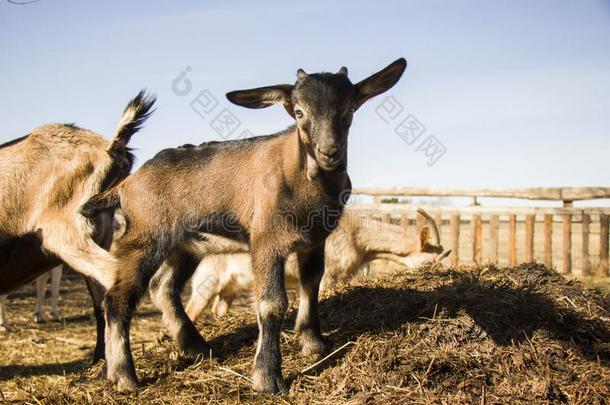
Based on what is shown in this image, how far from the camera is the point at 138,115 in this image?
5691mm

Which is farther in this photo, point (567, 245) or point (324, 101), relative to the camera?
point (567, 245)

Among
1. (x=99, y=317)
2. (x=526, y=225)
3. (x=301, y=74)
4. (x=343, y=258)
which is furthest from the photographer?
(x=526, y=225)

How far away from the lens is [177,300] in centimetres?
564

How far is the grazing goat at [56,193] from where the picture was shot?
18.0 ft

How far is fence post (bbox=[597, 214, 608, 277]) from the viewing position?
477 inches

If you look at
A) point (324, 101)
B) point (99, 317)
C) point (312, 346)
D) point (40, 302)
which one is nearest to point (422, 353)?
point (312, 346)

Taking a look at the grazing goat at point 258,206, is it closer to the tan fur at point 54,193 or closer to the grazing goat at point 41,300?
the tan fur at point 54,193

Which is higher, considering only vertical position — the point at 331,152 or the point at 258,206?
the point at 331,152

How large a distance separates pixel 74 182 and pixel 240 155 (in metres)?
1.71

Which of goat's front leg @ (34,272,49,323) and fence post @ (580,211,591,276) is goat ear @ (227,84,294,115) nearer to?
goat's front leg @ (34,272,49,323)

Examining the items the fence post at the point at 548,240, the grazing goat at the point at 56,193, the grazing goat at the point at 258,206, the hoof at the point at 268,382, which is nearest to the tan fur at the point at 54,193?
the grazing goat at the point at 56,193

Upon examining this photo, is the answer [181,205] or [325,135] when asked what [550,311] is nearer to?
[325,135]

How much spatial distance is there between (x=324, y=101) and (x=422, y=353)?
78.5 inches

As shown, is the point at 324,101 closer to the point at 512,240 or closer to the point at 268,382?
the point at 268,382
